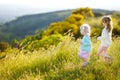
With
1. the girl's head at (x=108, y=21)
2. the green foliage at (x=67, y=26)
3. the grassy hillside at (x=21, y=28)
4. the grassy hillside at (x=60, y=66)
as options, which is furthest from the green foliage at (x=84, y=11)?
the grassy hillside at (x=21, y=28)

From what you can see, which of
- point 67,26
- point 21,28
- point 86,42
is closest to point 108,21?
point 86,42

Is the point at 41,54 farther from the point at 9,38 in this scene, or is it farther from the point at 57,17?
the point at 57,17

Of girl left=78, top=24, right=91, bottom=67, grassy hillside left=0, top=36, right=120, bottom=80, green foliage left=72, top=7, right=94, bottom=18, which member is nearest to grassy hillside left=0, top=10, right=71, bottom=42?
green foliage left=72, top=7, right=94, bottom=18

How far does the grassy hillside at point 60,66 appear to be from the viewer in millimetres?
7680

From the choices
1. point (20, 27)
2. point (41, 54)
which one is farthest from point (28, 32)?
point (41, 54)

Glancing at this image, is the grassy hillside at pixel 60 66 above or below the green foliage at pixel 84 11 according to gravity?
above

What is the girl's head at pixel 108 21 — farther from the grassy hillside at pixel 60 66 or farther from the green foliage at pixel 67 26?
the green foliage at pixel 67 26

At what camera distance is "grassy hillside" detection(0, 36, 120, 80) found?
7680 mm

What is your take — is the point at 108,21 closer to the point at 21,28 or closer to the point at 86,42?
the point at 86,42

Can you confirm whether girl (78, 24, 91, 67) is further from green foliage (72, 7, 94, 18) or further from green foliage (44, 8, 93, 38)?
green foliage (72, 7, 94, 18)

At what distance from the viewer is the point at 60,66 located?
Answer: 8531 millimetres

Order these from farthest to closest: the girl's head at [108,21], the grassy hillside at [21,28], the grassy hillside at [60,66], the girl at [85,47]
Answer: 1. the grassy hillside at [21,28]
2. the girl at [85,47]
3. the girl's head at [108,21]
4. the grassy hillside at [60,66]

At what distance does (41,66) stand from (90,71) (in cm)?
138

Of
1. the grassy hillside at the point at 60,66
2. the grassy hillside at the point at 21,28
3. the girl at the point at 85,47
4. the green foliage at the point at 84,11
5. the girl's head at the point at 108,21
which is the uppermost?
the girl's head at the point at 108,21
